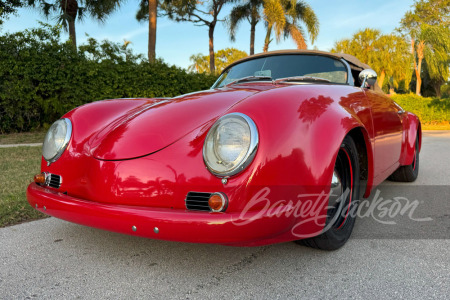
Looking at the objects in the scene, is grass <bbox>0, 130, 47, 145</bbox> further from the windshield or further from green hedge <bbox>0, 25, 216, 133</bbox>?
the windshield

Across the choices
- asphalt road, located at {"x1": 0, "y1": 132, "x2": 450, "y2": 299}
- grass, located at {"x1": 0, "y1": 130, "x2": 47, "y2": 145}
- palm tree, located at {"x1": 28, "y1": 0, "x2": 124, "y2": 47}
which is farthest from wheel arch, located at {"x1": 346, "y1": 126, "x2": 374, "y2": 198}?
palm tree, located at {"x1": 28, "y1": 0, "x2": 124, "y2": 47}

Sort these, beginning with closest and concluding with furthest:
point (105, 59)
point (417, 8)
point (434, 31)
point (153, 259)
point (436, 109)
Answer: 1. point (153, 259)
2. point (105, 59)
3. point (436, 109)
4. point (434, 31)
5. point (417, 8)

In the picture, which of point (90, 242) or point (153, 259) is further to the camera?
point (90, 242)

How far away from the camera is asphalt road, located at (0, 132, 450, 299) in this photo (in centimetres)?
161

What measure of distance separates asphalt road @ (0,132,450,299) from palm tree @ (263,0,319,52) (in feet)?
57.7

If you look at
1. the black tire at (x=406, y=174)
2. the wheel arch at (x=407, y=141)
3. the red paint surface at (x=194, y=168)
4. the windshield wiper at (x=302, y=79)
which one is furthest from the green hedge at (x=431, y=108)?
the red paint surface at (x=194, y=168)

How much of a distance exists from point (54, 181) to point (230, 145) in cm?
110

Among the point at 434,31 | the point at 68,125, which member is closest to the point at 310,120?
the point at 68,125

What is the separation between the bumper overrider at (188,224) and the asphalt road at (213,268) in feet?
0.85

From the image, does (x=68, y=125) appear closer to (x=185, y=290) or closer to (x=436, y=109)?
(x=185, y=290)

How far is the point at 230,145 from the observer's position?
1597mm

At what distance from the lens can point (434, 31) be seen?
3206cm

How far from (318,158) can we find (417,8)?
135 feet

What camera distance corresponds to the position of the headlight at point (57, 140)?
6.82 ft
